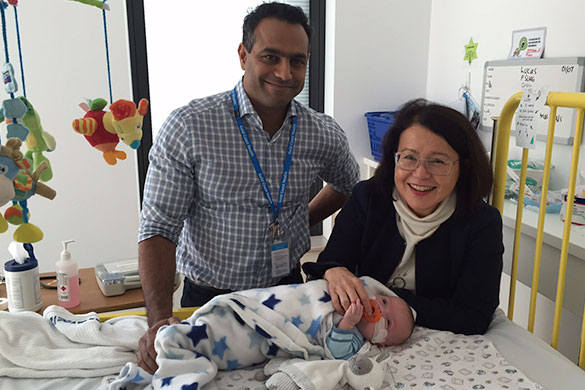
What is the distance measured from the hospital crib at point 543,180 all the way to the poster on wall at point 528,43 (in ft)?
2.98

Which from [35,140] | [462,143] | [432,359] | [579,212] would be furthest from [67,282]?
[579,212]

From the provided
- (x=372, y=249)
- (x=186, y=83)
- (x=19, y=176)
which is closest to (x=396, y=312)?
(x=372, y=249)

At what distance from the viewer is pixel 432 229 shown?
1570 millimetres

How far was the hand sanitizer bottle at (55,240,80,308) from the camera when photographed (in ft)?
5.84

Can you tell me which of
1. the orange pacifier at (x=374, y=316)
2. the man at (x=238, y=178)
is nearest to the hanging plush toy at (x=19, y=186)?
the man at (x=238, y=178)

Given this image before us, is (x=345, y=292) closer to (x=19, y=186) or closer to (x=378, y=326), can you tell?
(x=378, y=326)

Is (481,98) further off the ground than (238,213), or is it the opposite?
(481,98)

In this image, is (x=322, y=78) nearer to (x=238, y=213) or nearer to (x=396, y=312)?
(x=238, y=213)

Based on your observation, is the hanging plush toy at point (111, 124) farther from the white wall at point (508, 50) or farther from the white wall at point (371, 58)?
the white wall at point (371, 58)

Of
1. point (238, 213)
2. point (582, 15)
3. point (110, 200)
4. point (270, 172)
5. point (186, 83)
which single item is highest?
point (582, 15)

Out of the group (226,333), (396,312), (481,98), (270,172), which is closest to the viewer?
(226,333)

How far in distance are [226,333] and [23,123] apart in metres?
0.86

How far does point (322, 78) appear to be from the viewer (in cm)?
374

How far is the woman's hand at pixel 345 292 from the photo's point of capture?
4.43 ft
